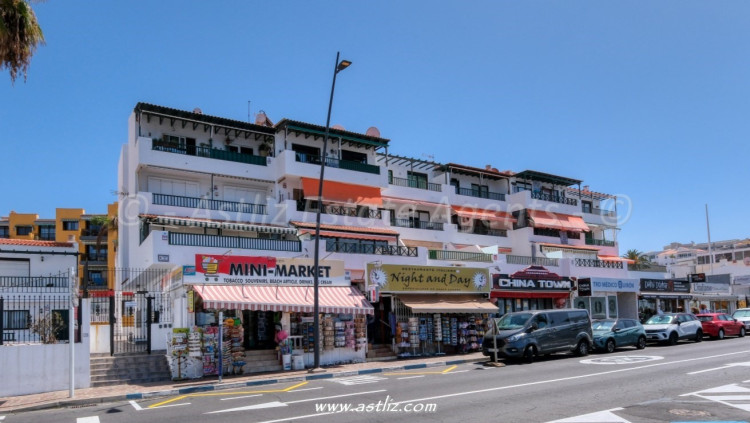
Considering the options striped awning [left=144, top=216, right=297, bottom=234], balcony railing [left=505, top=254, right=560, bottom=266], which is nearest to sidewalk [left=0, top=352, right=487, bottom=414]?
striped awning [left=144, top=216, right=297, bottom=234]

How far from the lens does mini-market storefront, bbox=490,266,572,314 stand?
30000 millimetres

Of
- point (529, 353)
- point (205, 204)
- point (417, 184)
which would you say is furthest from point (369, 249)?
point (529, 353)

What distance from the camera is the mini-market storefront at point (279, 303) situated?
19969mm

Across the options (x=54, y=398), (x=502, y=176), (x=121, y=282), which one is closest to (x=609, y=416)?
(x=54, y=398)

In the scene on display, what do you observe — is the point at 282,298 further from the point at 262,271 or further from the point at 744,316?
the point at 744,316

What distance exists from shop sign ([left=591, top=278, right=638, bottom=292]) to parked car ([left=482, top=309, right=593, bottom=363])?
14.2m

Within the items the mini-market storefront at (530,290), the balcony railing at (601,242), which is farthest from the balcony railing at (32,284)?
the balcony railing at (601,242)

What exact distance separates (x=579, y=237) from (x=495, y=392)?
41.3 meters

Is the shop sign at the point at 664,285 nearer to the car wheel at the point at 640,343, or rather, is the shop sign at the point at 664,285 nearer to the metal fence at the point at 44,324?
the car wheel at the point at 640,343

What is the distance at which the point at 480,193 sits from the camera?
46906 mm

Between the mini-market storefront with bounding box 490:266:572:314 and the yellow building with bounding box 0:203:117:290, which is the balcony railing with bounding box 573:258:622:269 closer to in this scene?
the mini-market storefront with bounding box 490:266:572:314

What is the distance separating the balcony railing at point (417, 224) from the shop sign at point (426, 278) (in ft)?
42.0

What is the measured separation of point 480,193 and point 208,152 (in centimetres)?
2234

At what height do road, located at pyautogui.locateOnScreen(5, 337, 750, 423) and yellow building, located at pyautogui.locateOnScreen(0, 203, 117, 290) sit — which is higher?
yellow building, located at pyautogui.locateOnScreen(0, 203, 117, 290)
